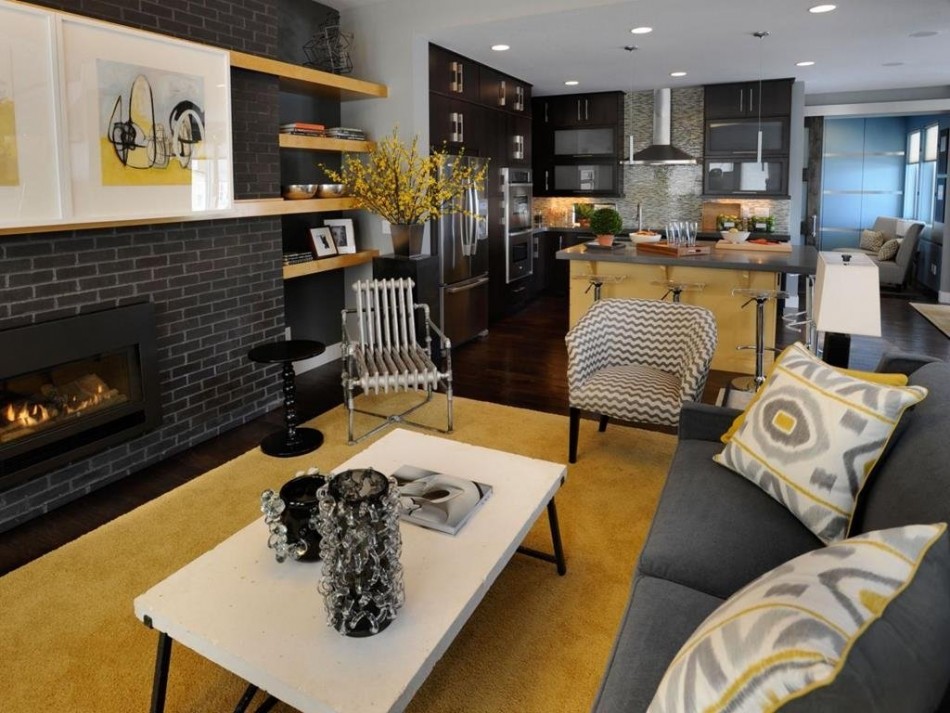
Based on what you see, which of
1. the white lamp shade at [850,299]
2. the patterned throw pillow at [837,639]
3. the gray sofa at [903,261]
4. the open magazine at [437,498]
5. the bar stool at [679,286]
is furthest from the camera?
the gray sofa at [903,261]

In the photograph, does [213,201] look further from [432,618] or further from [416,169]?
[432,618]

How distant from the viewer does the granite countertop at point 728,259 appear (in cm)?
484

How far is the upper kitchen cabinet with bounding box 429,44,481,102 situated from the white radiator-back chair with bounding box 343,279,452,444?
6.84ft

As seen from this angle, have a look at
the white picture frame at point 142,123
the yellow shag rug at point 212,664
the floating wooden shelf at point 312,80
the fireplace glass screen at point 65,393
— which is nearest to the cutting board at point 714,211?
the floating wooden shelf at point 312,80

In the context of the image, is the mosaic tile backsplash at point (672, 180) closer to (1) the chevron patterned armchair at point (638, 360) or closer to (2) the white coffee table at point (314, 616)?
(1) the chevron patterned armchair at point (638, 360)

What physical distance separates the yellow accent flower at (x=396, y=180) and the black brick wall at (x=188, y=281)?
2.95 ft

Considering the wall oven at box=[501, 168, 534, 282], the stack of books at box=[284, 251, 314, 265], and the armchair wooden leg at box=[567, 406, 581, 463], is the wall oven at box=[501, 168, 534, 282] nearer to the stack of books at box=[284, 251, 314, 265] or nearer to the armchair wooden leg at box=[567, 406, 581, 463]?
the stack of books at box=[284, 251, 314, 265]

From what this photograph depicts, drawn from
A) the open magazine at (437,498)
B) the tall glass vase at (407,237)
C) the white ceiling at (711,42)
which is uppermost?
the white ceiling at (711,42)

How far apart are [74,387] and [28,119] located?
1187 mm

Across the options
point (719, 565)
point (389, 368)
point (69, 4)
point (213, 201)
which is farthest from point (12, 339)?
point (719, 565)

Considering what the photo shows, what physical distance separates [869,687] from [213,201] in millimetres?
3558

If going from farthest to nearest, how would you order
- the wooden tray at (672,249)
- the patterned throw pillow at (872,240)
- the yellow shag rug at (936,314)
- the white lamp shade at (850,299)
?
Result: the patterned throw pillow at (872,240) < the yellow shag rug at (936,314) < the wooden tray at (672,249) < the white lamp shade at (850,299)

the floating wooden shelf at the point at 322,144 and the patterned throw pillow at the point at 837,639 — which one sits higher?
the floating wooden shelf at the point at 322,144

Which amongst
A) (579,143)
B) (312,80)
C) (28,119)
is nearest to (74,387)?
(28,119)
